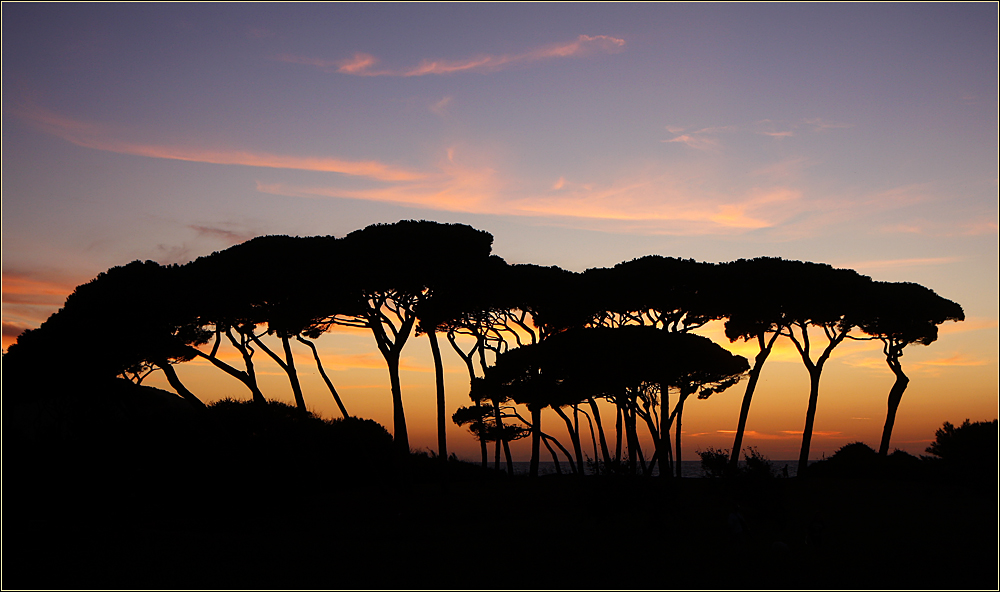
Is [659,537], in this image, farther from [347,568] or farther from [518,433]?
[518,433]

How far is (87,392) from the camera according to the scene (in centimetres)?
2005

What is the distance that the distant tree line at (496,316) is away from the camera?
21.3 metres

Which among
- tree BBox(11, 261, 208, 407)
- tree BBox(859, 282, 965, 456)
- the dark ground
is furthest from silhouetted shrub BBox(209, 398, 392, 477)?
tree BBox(859, 282, 965, 456)

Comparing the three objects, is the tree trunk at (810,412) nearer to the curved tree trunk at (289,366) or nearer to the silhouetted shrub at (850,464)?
the silhouetted shrub at (850,464)

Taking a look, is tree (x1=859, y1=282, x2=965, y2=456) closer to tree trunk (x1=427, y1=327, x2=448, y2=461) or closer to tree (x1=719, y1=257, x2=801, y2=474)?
tree (x1=719, y1=257, x2=801, y2=474)

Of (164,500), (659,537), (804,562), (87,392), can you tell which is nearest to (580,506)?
(659,537)

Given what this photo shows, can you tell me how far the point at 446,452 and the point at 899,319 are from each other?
59.6 ft

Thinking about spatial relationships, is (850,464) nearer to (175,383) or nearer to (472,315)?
(472,315)

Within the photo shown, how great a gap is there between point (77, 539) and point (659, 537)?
13.5m

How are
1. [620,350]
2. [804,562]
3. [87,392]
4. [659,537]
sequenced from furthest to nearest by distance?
[620,350] < [87,392] < [659,537] < [804,562]

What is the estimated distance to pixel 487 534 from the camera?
659 inches

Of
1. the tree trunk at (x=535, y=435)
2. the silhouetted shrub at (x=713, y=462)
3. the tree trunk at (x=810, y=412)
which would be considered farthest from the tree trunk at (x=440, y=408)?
the tree trunk at (x=810, y=412)

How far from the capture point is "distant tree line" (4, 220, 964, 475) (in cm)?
2130

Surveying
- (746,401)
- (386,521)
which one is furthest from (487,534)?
(746,401)
